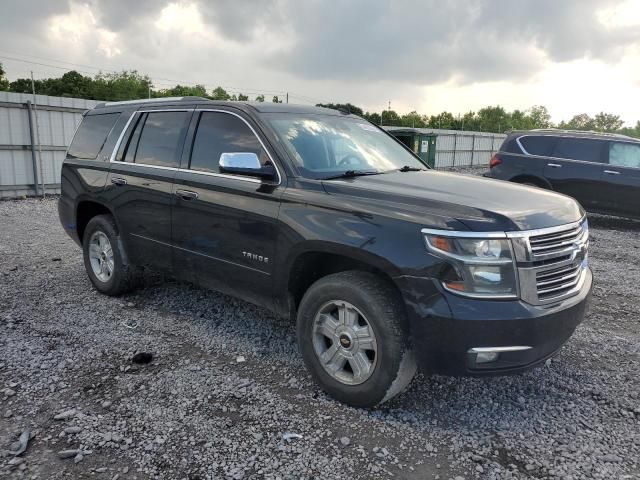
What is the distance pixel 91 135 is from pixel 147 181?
1377 millimetres

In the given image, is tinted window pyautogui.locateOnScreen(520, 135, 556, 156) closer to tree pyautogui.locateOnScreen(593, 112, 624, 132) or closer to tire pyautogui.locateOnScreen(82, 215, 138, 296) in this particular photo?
tire pyautogui.locateOnScreen(82, 215, 138, 296)

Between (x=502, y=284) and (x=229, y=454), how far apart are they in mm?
1727

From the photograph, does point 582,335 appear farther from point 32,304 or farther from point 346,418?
point 32,304

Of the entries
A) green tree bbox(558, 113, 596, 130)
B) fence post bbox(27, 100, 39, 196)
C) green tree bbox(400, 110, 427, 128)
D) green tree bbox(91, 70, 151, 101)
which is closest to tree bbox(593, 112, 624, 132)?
green tree bbox(558, 113, 596, 130)

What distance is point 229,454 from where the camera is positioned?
2721mm

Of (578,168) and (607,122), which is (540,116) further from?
(578,168)

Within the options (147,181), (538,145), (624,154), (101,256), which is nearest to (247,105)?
(147,181)

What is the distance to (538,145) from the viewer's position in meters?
10.3

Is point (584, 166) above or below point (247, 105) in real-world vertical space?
below

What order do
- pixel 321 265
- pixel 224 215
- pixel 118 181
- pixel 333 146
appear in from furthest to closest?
pixel 118 181 < pixel 333 146 < pixel 224 215 < pixel 321 265

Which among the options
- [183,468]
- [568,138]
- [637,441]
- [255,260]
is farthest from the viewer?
[568,138]

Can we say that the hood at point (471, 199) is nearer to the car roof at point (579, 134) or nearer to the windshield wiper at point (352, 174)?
the windshield wiper at point (352, 174)

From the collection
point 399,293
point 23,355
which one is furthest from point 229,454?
point 23,355

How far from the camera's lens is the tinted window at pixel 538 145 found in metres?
10.2
